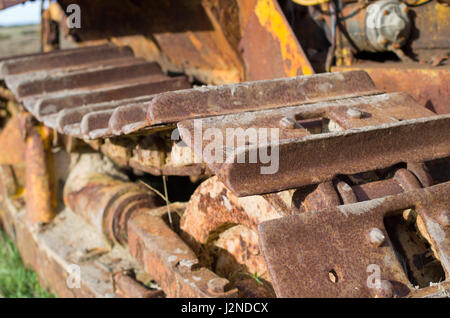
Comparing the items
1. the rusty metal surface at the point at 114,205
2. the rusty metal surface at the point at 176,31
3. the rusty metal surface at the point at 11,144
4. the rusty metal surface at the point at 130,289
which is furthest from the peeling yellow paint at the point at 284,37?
the rusty metal surface at the point at 11,144

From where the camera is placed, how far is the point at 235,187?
4.20 ft

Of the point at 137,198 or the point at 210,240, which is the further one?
the point at 137,198

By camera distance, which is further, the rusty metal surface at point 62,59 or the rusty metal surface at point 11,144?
the rusty metal surface at point 11,144

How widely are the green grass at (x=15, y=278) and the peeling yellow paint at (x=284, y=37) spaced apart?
1.90 metres

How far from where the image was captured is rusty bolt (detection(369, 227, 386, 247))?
48.1 inches

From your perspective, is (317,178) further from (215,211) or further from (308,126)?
(215,211)

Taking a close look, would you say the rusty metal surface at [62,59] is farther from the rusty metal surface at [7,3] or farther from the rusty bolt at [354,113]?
the rusty bolt at [354,113]

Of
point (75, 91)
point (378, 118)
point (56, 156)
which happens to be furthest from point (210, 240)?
point (56, 156)

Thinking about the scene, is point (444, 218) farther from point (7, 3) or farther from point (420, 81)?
point (7, 3)

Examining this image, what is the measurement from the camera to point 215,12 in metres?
2.64

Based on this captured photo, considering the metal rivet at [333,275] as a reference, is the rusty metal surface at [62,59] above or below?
above

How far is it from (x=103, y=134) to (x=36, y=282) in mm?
1877

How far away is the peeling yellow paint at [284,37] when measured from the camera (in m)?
2.26

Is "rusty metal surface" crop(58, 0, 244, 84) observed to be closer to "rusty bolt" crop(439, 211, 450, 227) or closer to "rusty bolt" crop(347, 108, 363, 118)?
"rusty bolt" crop(347, 108, 363, 118)
